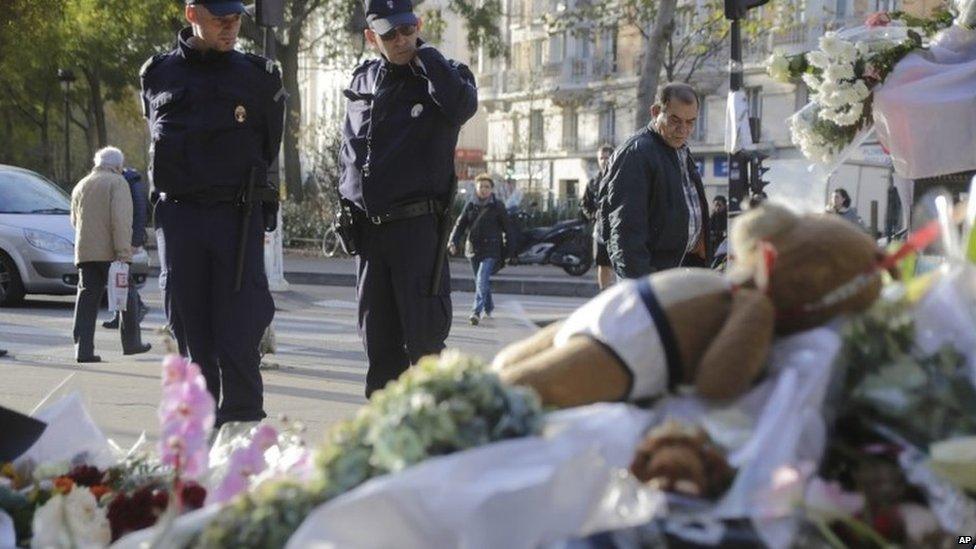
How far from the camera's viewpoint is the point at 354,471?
2.58 metres

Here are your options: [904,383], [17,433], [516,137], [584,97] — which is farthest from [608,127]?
[904,383]

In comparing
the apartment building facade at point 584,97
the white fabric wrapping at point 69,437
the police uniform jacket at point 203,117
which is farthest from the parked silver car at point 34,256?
the apartment building facade at point 584,97

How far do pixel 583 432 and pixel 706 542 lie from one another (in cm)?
27

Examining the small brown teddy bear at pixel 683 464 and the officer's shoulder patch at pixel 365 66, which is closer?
the small brown teddy bear at pixel 683 464

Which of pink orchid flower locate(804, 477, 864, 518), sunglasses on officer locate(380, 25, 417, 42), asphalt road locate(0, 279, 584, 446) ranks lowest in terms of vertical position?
asphalt road locate(0, 279, 584, 446)

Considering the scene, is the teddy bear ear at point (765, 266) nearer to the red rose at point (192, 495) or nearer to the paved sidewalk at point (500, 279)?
the red rose at point (192, 495)

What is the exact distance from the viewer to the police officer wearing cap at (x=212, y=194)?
5.88 meters

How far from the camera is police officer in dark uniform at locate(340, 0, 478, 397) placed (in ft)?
18.8

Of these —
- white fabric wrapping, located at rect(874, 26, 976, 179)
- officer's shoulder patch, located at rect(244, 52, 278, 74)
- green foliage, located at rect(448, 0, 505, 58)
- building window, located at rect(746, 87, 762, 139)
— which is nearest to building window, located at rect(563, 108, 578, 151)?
building window, located at rect(746, 87, 762, 139)

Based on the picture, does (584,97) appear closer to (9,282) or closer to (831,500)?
(9,282)

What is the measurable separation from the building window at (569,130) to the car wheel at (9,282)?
4461 cm

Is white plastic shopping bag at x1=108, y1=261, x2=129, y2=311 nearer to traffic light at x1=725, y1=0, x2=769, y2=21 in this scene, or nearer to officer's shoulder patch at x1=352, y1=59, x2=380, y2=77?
traffic light at x1=725, y1=0, x2=769, y2=21

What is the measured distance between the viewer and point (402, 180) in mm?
5789

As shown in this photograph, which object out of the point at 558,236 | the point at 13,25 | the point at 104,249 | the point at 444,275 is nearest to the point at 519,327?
the point at 444,275
